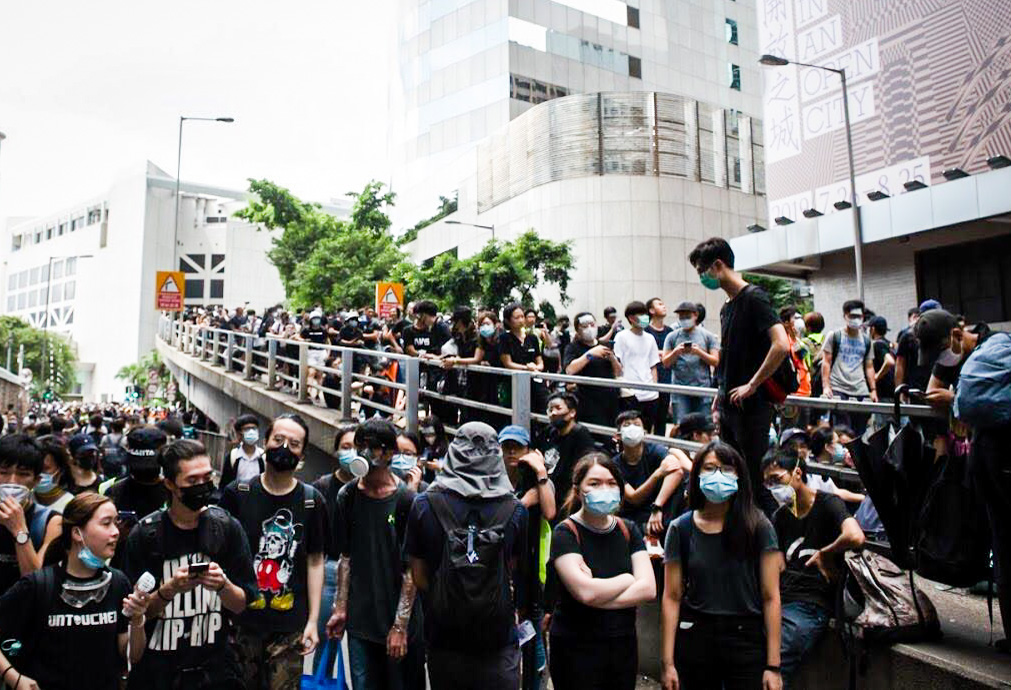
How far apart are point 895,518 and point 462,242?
40153mm

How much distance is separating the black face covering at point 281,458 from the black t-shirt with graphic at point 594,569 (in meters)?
1.56

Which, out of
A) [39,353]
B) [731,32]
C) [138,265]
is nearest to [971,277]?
[731,32]

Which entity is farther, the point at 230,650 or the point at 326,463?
the point at 326,463

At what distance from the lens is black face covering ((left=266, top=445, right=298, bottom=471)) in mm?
4348

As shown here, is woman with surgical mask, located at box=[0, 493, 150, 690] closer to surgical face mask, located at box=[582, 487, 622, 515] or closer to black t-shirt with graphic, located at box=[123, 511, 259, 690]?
black t-shirt with graphic, located at box=[123, 511, 259, 690]

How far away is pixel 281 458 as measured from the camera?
14.3 feet

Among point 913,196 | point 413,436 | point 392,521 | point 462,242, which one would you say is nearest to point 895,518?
point 392,521

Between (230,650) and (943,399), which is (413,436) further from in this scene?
(943,399)

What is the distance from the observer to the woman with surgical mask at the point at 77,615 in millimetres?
3314

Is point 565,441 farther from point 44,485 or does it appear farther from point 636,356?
point 44,485

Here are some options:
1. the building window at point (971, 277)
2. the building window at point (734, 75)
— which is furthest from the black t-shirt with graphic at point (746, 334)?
the building window at point (734, 75)

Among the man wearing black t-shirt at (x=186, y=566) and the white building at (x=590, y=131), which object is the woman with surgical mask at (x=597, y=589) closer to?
the man wearing black t-shirt at (x=186, y=566)

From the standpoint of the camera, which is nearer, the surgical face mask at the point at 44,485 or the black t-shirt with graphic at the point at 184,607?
the black t-shirt with graphic at the point at 184,607

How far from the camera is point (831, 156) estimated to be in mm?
23281
